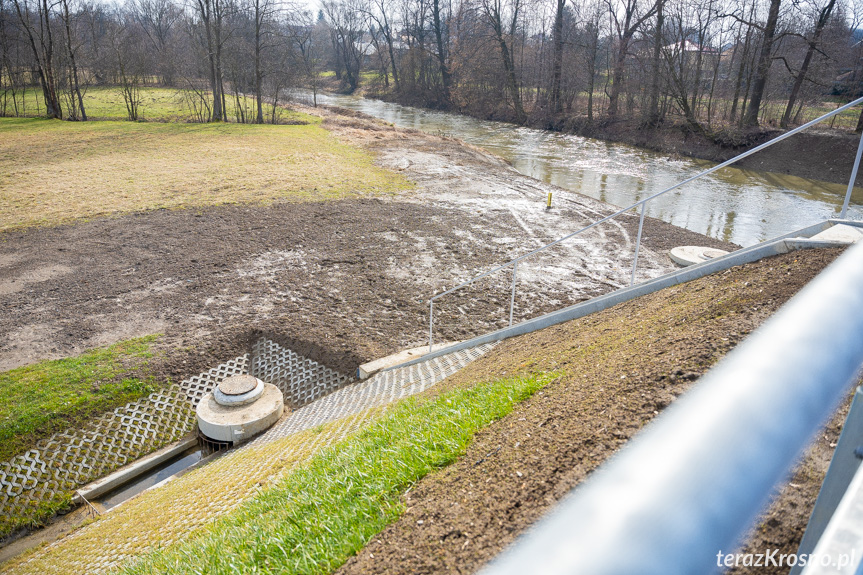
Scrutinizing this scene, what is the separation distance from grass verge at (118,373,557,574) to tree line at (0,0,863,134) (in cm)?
3314

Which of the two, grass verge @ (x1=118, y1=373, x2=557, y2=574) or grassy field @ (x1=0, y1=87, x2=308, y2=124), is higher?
grassy field @ (x1=0, y1=87, x2=308, y2=124)

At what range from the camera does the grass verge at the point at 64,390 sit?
25.3ft

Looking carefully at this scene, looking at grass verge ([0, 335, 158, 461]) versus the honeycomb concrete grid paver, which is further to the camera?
grass verge ([0, 335, 158, 461])

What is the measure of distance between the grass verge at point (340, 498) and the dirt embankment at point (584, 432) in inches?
7.2

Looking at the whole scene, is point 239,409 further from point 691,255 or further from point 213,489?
point 691,255

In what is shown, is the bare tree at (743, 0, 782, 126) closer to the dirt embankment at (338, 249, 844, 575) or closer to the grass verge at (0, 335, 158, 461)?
the dirt embankment at (338, 249, 844, 575)

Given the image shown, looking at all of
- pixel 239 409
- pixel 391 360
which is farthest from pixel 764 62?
pixel 239 409

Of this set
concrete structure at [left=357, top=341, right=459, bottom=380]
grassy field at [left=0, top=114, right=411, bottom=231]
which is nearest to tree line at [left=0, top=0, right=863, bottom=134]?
grassy field at [left=0, top=114, right=411, bottom=231]

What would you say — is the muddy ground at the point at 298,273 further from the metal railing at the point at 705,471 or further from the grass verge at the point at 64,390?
the metal railing at the point at 705,471

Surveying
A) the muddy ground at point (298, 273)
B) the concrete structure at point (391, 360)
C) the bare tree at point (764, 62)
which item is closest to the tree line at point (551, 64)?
the bare tree at point (764, 62)

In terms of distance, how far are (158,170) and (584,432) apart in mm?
24345

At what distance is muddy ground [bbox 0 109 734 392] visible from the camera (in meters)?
10.3

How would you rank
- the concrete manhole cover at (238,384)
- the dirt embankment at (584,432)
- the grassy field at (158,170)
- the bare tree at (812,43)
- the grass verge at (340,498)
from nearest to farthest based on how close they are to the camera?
the dirt embankment at (584,432) → the grass verge at (340,498) → the concrete manhole cover at (238,384) → the grassy field at (158,170) → the bare tree at (812,43)

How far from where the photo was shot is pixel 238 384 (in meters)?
8.99
